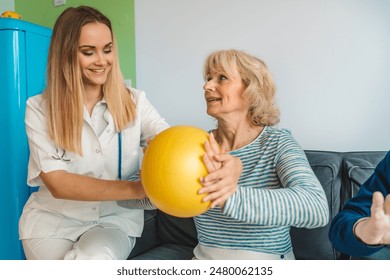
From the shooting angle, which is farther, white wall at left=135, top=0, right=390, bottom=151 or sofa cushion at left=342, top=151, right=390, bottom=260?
white wall at left=135, top=0, right=390, bottom=151

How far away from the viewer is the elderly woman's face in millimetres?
1215

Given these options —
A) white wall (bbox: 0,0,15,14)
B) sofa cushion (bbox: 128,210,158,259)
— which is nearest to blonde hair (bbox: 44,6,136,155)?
sofa cushion (bbox: 128,210,158,259)

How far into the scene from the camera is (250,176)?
1157 millimetres

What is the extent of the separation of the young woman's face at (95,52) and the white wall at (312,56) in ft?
2.57

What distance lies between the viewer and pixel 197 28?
6.54ft

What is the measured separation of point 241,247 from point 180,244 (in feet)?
2.03

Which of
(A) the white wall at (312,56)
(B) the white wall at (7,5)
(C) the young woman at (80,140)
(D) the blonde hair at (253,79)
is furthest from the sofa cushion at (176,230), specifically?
(B) the white wall at (7,5)

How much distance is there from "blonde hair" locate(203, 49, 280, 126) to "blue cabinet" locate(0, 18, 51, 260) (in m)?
1.19

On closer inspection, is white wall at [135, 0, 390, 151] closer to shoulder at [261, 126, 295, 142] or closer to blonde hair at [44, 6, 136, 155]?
shoulder at [261, 126, 295, 142]

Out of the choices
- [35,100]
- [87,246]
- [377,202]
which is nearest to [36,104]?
[35,100]

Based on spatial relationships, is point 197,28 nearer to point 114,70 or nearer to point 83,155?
point 114,70

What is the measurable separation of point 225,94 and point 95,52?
Answer: 431 mm
